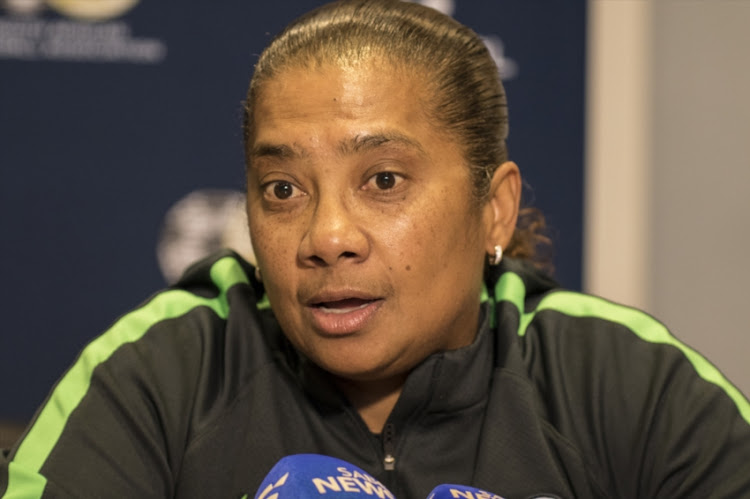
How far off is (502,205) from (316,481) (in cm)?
56

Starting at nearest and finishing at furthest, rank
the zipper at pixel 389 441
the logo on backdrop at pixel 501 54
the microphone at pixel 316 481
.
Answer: the microphone at pixel 316 481
the zipper at pixel 389 441
the logo on backdrop at pixel 501 54

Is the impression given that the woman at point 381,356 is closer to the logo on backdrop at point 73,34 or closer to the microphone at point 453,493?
the microphone at point 453,493

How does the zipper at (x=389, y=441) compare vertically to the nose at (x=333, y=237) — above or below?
below

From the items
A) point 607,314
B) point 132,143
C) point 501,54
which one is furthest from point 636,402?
point 132,143

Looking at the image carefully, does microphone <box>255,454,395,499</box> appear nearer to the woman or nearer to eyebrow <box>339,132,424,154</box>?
the woman

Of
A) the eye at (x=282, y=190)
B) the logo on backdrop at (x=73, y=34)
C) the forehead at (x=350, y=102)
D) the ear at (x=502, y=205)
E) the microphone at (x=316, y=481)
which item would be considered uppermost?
the logo on backdrop at (x=73, y=34)

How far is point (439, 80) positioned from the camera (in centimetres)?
112

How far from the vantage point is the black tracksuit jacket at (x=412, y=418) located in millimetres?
1072

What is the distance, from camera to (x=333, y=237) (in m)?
1.02

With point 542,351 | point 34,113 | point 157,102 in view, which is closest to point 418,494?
point 542,351

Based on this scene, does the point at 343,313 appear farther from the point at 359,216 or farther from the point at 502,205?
the point at 502,205

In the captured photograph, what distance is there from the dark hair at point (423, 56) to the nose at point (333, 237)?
167mm

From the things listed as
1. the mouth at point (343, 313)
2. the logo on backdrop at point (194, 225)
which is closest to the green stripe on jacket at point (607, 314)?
the mouth at point (343, 313)

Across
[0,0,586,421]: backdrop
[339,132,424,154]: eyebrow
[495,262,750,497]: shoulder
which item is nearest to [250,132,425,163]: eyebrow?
[339,132,424,154]: eyebrow
